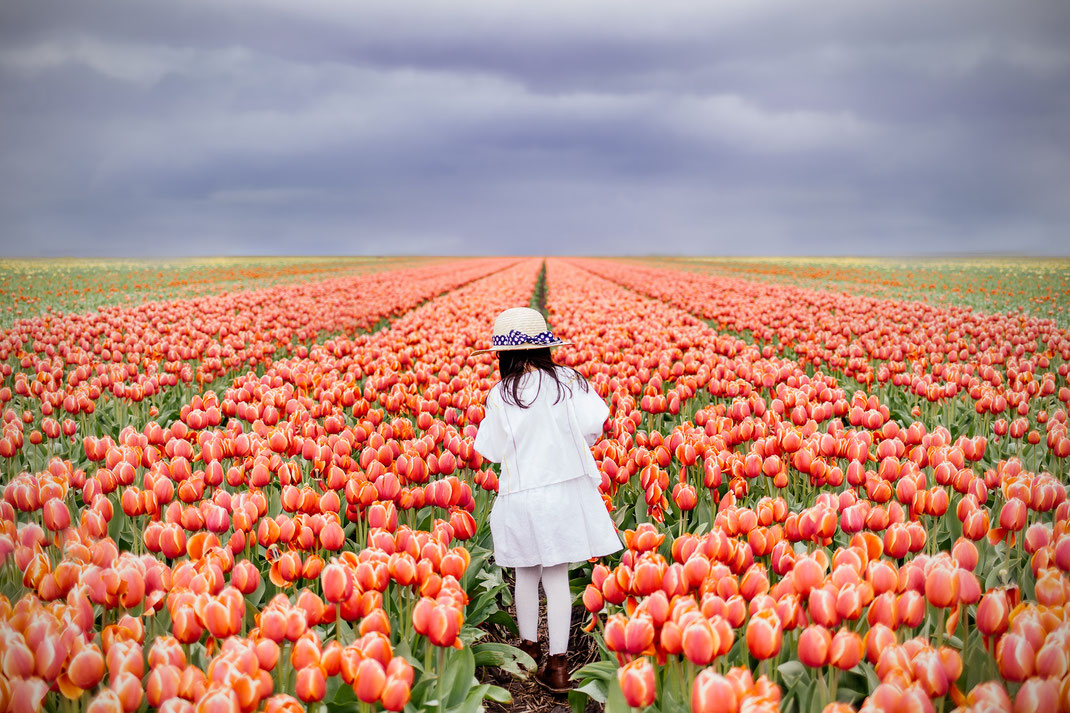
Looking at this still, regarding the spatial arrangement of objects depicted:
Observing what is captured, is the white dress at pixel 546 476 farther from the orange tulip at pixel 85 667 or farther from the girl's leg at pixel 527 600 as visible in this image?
the orange tulip at pixel 85 667

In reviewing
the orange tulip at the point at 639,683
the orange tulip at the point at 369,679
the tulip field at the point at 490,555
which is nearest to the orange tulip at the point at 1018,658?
the tulip field at the point at 490,555

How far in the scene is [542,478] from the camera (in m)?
3.67

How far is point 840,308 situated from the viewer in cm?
1498

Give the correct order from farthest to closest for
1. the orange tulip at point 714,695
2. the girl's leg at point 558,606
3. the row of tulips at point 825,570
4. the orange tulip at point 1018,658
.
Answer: the girl's leg at point 558,606
the row of tulips at point 825,570
the orange tulip at point 1018,658
the orange tulip at point 714,695

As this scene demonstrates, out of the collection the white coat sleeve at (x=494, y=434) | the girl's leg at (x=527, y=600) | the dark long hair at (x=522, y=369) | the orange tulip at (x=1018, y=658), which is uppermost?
the dark long hair at (x=522, y=369)

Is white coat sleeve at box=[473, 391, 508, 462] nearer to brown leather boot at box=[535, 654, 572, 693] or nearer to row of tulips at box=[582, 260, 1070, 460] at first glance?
brown leather boot at box=[535, 654, 572, 693]

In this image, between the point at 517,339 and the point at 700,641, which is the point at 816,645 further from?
the point at 517,339

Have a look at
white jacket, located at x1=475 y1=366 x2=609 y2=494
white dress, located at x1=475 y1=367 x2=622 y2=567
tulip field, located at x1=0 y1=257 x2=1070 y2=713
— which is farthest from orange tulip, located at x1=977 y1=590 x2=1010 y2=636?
white jacket, located at x1=475 y1=366 x2=609 y2=494

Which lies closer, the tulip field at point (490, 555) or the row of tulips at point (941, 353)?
the tulip field at point (490, 555)

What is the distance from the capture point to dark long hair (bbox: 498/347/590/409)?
148 inches

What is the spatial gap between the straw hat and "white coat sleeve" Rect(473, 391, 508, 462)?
1.01 feet

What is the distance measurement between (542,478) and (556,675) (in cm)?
99

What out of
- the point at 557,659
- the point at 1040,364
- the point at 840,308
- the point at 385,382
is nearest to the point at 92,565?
the point at 557,659

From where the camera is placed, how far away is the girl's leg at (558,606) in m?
3.63
